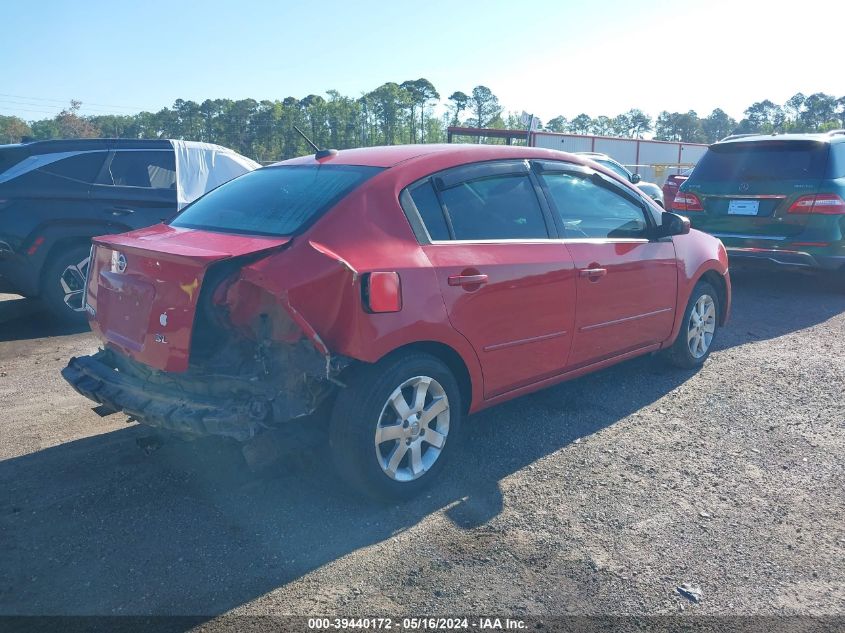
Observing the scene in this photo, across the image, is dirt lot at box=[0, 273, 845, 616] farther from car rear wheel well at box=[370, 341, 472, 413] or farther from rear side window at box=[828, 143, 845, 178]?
rear side window at box=[828, 143, 845, 178]

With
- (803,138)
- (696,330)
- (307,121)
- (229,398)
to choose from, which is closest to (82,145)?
(229,398)

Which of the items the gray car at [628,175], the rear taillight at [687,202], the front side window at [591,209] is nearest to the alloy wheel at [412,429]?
the front side window at [591,209]

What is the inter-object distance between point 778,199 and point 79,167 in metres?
7.96

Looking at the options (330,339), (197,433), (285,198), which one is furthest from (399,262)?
(197,433)

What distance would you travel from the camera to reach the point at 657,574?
2936 millimetres

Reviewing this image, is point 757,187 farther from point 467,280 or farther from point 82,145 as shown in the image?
point 82,145

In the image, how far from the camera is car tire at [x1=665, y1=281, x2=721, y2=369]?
18.0 feet

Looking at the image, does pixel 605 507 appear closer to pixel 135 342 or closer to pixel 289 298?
pixel 289 298

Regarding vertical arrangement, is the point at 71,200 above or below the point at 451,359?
above

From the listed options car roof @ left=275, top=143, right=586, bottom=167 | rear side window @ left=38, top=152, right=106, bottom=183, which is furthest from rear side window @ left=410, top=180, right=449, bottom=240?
rear side window @ left=38, top=152, right=106, bottom=183

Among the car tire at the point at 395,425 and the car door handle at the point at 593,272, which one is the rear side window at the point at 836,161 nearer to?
the car door handle at the point at 593,272

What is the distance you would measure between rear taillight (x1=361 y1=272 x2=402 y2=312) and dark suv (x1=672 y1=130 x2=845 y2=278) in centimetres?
646

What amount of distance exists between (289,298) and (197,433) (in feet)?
2.45

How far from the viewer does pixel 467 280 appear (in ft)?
12.0
